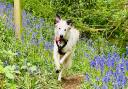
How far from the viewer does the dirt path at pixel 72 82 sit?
7.07 meters

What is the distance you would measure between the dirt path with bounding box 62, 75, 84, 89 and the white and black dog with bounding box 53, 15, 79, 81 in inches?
6.8

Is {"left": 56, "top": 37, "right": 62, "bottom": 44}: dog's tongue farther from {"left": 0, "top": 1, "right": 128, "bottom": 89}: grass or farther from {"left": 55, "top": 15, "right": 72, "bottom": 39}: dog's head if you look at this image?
{"left": 0, "top": 1, "right": 128, "bottom": 89}: grass

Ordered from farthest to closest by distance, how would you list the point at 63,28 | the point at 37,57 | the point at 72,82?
the point at 37,57, the point at 72,82, the point at 63,28

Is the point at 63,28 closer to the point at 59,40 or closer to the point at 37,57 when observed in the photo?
the point at 59,40

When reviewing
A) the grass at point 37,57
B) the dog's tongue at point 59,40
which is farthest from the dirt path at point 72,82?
the dog's tongue at point 59,40

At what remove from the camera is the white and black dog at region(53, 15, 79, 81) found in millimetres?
7164

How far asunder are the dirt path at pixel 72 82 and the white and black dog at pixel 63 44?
0.57 ft

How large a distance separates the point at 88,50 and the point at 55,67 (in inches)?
69.2

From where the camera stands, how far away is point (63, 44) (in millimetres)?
7238

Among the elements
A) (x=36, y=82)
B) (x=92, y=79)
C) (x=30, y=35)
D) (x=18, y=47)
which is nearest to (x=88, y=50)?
(x=30, y=35)

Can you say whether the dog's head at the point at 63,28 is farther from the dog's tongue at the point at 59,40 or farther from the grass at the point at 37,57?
the grass at the point at 37,57

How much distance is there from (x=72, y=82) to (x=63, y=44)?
2.29 feet

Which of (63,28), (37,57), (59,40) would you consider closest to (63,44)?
(59,40)

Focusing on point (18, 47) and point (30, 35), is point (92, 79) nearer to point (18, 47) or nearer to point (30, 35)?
point (18, 47)
